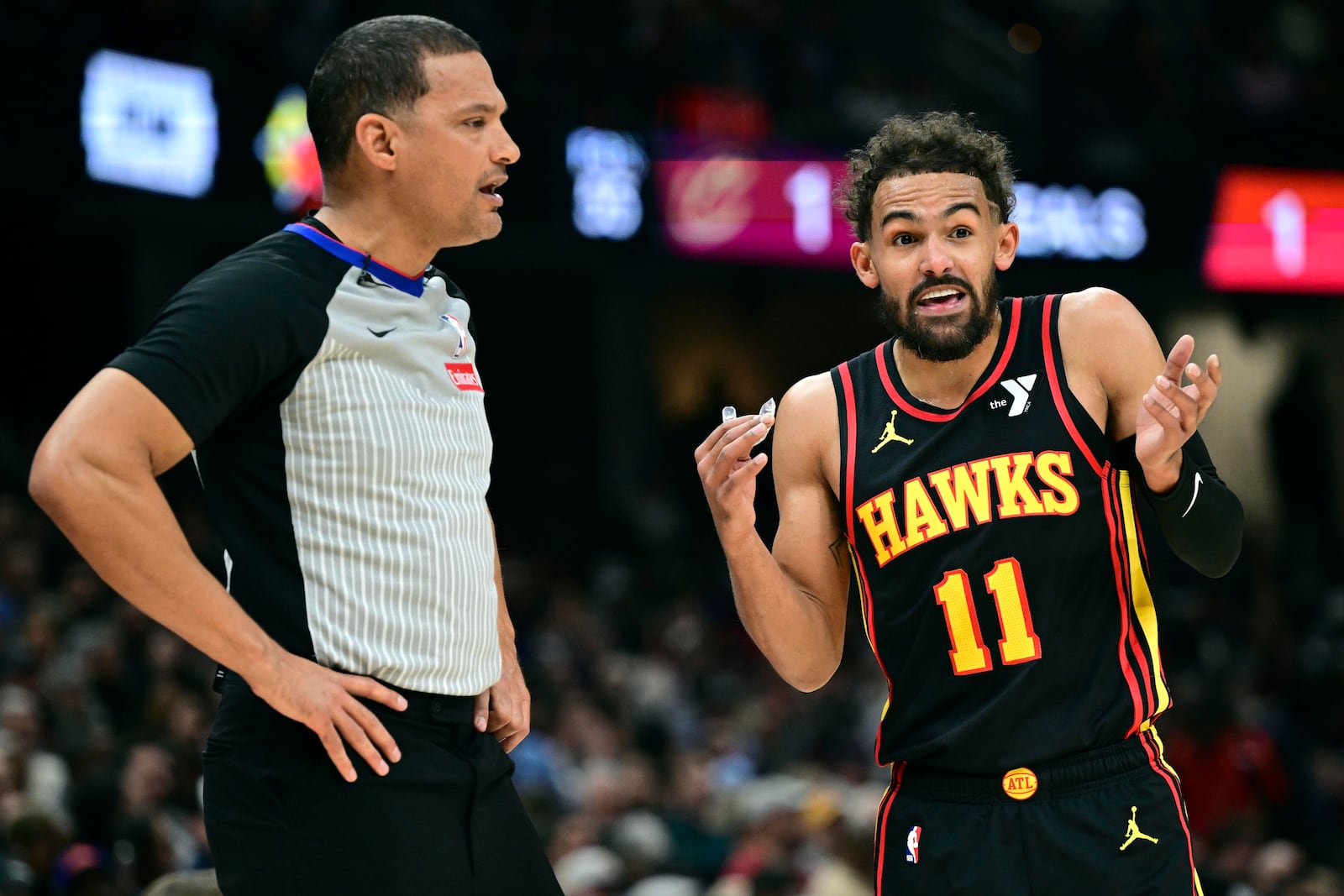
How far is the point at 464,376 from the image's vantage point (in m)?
3.18

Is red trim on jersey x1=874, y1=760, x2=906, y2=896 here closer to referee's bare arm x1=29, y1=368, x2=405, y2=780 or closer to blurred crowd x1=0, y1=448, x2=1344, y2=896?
referee's bare arm x1=29, y1=368, x2=405, y2=780

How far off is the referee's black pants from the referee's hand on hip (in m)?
0.05

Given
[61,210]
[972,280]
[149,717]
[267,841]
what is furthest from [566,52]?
[267,841]

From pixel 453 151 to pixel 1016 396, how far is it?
4.75ft

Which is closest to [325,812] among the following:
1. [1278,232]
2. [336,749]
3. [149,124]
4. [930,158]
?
[336,749]

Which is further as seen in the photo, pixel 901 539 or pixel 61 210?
pixel 61 210

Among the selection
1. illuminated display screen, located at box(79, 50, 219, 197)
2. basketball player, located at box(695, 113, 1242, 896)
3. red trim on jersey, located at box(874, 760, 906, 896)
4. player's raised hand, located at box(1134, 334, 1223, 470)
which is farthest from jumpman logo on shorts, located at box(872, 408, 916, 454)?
illuminated display screen, located at box(79, 50, 219, 197)

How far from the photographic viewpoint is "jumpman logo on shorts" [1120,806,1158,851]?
135 inches

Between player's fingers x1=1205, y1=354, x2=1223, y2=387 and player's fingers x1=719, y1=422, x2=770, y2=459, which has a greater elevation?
player's fingers x1=1205, y1=354, x2=1223, y2=387

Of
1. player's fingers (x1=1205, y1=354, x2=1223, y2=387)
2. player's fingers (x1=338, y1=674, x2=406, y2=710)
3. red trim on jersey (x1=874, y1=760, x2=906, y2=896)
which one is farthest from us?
red trim on jersey (x1=874, y1=760, x2=906, y2=896)

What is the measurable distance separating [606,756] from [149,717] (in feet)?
10.5

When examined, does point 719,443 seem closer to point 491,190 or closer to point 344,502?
point 491,190

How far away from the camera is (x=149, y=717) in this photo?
8.92 metres

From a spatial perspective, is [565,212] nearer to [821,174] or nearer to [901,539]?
[821,174]
